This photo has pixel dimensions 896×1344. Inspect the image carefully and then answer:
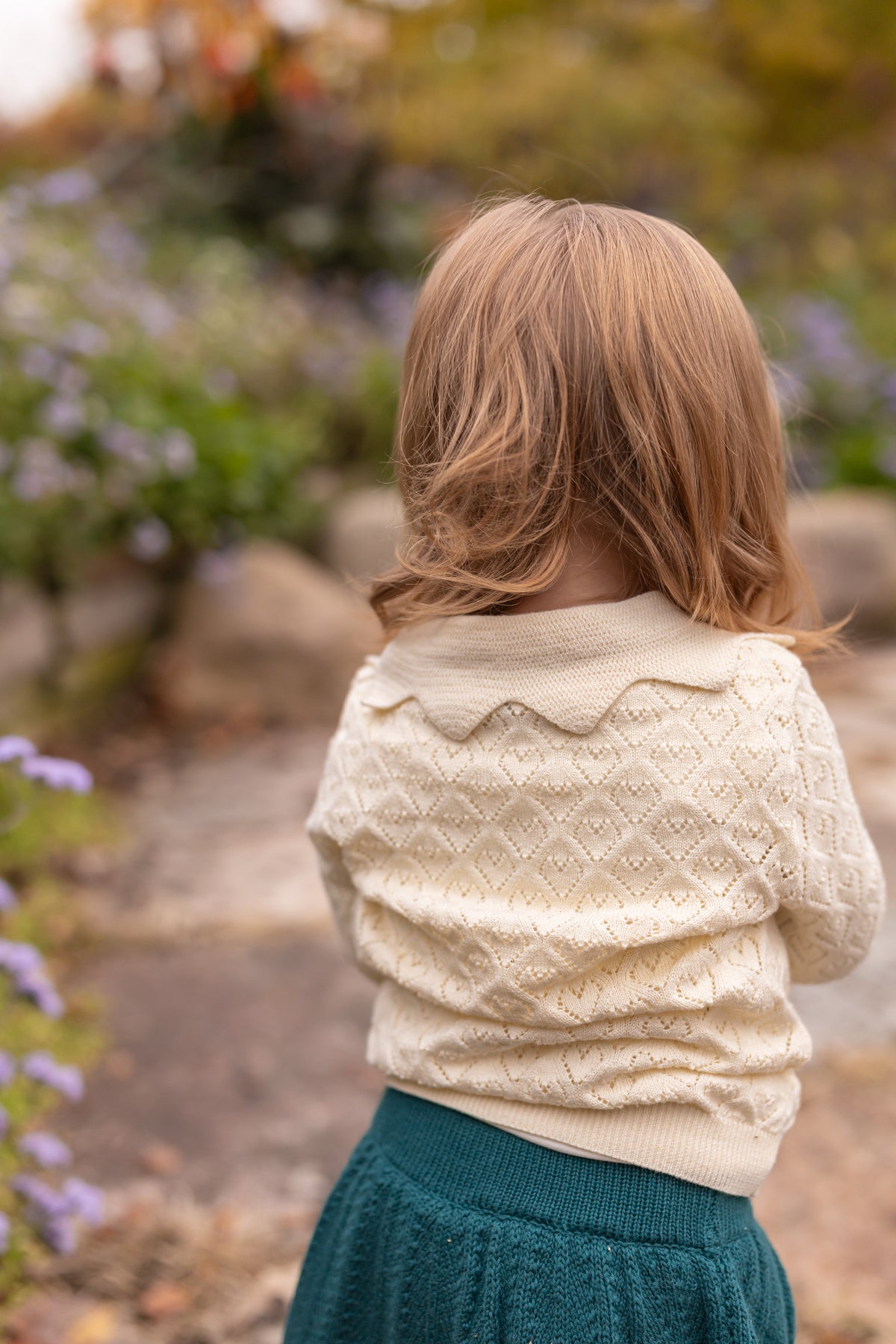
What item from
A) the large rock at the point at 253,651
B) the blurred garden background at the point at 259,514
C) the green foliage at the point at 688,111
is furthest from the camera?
the green foliage at the point at 688,111

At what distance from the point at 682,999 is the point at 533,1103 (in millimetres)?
196

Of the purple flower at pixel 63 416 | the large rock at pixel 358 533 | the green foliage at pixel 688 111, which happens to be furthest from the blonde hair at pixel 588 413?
the green foliage at pixel 688 111

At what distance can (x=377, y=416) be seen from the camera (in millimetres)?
6191

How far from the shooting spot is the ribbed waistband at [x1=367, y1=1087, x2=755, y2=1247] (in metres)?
1.14

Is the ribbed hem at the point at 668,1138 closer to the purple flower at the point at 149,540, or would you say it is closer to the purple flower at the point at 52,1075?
the purple flower at the point at 52,1075

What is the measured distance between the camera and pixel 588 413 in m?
1.10

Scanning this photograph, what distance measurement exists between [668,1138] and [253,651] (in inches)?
156

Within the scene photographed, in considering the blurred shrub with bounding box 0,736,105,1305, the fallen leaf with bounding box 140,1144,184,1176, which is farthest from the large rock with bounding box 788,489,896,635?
the fallen leaf with bounding box 140,1144,184,1176

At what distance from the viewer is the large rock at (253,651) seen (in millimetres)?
4914

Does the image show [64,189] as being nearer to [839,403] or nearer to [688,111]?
[839,403]

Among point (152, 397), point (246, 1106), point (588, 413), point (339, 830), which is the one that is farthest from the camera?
point (152, 397)

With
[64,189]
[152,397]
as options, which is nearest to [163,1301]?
[152,397]

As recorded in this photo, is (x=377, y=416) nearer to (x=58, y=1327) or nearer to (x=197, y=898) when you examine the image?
(x=197, y=898)

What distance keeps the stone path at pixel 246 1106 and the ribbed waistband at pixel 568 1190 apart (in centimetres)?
88
